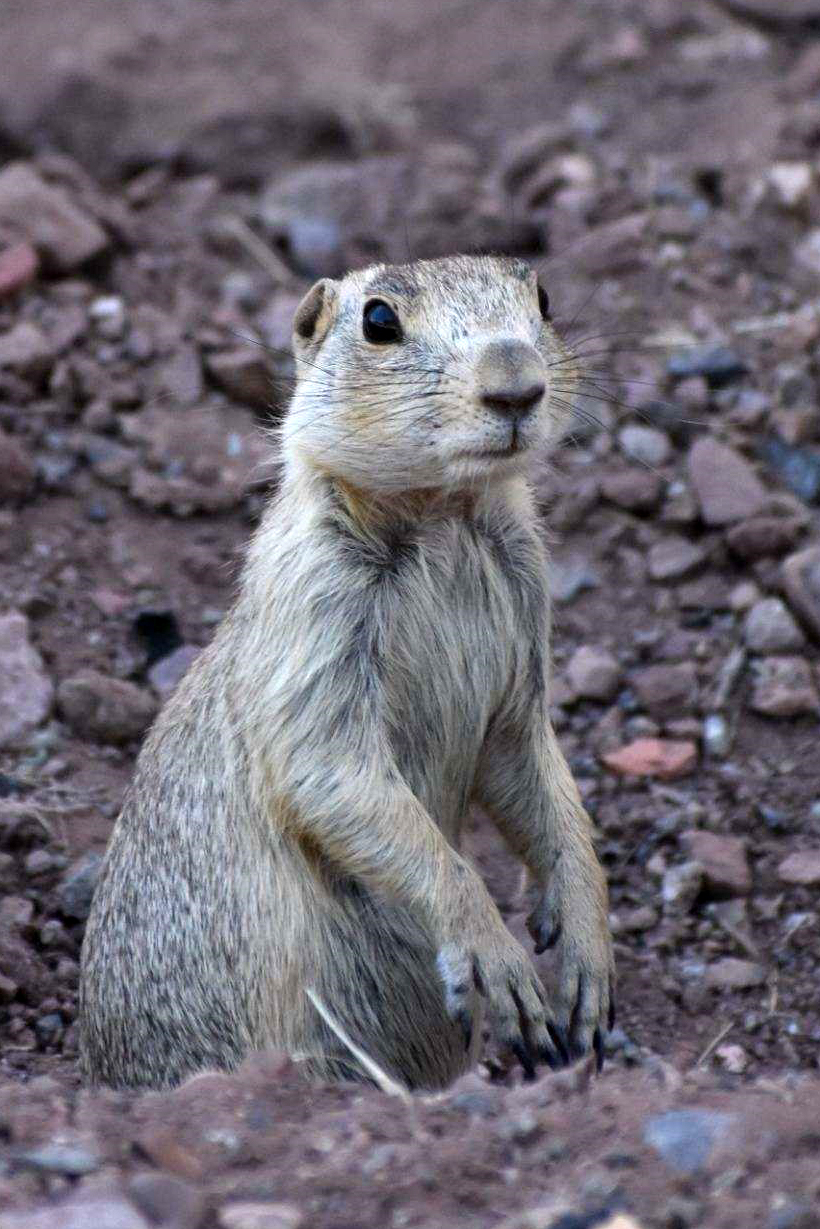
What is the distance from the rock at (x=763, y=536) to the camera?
791cm

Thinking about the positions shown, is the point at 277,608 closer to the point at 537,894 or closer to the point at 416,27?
the point at 537,894

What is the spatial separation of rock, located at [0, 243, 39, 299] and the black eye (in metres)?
3.61

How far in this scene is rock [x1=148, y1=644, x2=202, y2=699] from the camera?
7586 mm

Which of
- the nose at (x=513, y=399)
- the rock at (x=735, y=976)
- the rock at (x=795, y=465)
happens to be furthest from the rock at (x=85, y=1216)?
the rock at (x=795, y=465)

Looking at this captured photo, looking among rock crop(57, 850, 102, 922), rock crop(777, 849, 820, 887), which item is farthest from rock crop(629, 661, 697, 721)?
Result: rock crop(57, 850, 102, 922)

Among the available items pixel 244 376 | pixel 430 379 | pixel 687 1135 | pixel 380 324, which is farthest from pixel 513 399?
pixel 244 376

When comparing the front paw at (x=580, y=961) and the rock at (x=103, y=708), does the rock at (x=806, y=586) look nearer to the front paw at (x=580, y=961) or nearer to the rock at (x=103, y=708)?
the front paw at (x=580, y=961)

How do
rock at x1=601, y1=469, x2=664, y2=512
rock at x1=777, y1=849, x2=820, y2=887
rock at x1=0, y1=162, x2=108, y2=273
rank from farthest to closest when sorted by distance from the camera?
1. rock at x1=0, y1=162, x2=108, y2=273
2. rock at x1=601, y1=469, x2=664, y2=512
3. rock at x1=777, y1=849, x2=820, y2=887

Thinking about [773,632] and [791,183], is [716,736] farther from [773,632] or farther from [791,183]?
[791,183]

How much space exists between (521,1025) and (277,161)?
6297 mm

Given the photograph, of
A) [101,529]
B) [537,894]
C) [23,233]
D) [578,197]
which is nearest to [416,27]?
[578,197]

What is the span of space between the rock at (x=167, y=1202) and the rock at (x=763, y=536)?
14.9 feet

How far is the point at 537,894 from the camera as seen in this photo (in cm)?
704

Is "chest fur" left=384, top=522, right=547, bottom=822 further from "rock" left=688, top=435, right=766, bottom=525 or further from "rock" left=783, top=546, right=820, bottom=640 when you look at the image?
"rock" left=688, top=435, right=766, bottom=525
